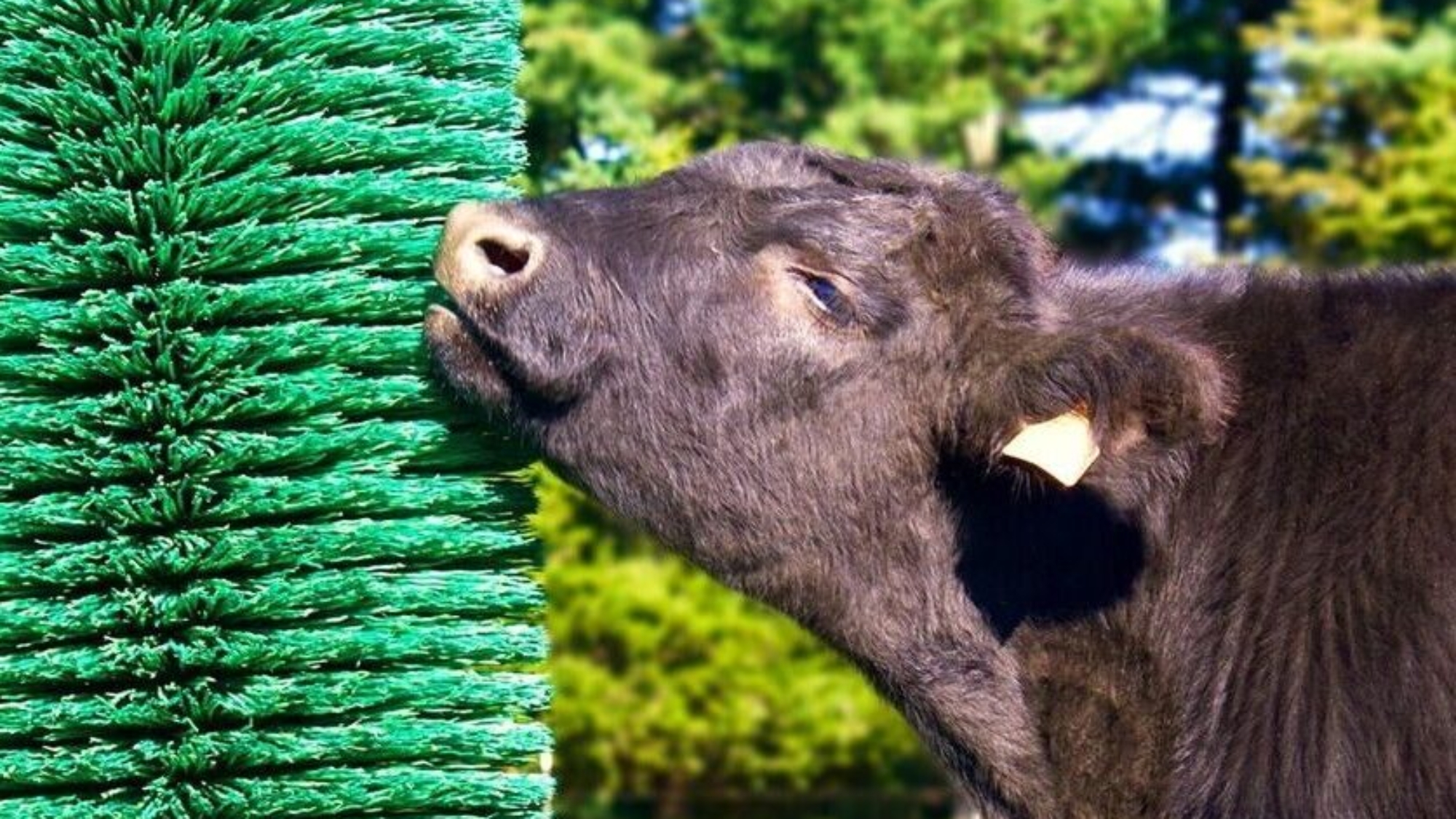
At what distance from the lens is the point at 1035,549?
13.0 feet

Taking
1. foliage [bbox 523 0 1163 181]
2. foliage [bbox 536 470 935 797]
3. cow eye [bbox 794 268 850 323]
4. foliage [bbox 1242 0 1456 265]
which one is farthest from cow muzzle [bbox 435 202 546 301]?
foliage [bbox 1242 0 1456 265]

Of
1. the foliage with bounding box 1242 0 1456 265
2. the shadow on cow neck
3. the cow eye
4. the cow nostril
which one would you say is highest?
the cow nostril

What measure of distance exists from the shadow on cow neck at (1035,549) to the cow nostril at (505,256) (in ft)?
3.08

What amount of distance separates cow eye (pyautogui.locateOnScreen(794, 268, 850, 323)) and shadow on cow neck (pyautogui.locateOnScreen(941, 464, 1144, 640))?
0.38m

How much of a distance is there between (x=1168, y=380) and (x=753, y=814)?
12162mm

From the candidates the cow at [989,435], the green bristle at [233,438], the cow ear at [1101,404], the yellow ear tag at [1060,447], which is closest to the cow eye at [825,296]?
the cow at [989,435]

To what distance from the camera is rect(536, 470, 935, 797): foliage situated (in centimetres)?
1438

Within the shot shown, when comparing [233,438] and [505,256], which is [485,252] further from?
[233,438]

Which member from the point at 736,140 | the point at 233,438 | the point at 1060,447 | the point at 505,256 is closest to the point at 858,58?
the point at 736,140

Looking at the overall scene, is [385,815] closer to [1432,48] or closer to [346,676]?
[346,676]

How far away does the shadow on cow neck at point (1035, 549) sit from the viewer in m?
3.93

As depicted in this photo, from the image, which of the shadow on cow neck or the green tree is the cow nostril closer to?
the shadow on cow neck

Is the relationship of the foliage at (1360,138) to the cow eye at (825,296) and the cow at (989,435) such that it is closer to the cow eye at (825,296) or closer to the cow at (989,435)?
the cow at (989,435)

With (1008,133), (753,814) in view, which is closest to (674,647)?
(753,814)
